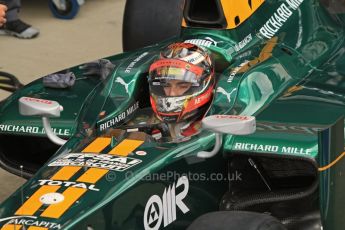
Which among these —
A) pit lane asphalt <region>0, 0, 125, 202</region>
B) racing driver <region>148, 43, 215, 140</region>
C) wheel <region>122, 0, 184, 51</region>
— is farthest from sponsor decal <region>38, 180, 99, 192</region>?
pit lane asphalt <region>0, 0, 125, 202</region>

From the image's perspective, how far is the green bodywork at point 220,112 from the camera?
4.37 meters

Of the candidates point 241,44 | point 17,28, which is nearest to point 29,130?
point 241,44

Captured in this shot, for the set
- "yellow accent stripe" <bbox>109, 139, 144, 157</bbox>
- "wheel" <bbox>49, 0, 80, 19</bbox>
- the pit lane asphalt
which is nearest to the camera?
"yellow accent stripe" <bbox>109, 139, 144, 157</bbox>

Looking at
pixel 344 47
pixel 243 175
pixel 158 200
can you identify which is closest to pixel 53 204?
pixel 158 200

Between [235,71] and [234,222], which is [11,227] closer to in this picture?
[234,222]

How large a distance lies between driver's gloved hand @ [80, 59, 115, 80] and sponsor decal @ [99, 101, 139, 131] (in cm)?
43

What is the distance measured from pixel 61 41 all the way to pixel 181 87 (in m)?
4.22

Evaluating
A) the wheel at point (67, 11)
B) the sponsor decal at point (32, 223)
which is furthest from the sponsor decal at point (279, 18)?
the wheel at point (67, 11)

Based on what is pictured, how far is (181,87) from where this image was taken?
195 inches

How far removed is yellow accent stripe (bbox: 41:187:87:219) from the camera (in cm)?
420

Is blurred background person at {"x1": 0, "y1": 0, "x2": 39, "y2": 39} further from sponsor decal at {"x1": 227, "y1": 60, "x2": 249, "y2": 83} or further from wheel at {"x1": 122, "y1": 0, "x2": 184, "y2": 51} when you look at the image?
sponsor decal at {"x1": 227, "y1": 60, "x2": 249, "y2": 83}

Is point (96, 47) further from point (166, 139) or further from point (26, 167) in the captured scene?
point (166, 139)

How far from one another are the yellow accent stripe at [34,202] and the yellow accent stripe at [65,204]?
0.06 metres

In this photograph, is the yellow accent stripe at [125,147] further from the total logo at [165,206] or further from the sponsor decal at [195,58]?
the sponsor decal at [195,58]
